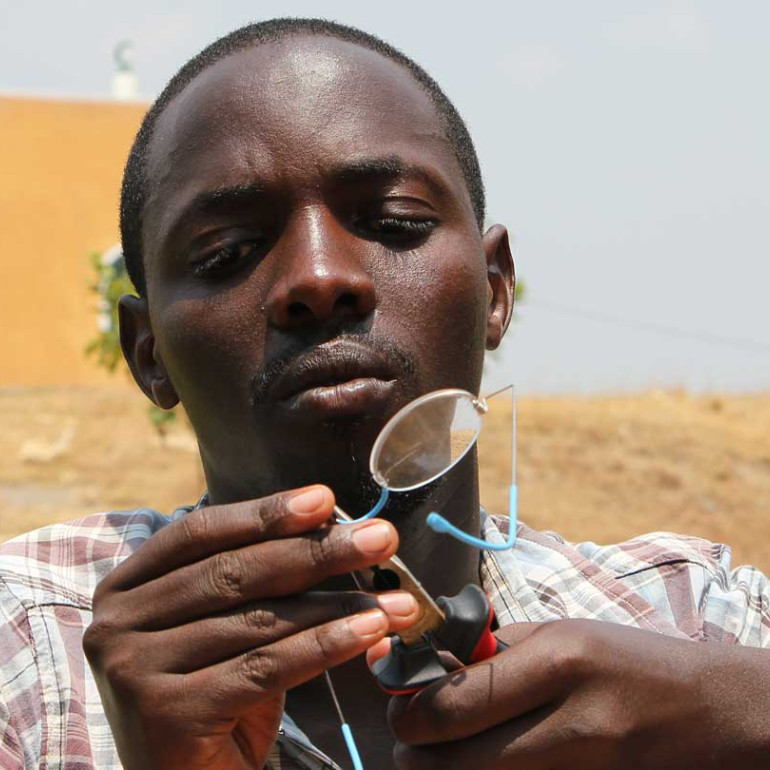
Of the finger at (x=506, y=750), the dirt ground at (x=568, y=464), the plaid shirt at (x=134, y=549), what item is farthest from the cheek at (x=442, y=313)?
the dirt ground at (x=568, y=464)

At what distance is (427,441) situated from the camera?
5.94 feet

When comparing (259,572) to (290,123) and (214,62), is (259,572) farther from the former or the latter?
(214,62)

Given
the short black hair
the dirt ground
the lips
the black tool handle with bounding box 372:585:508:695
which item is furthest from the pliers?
the dirt ground

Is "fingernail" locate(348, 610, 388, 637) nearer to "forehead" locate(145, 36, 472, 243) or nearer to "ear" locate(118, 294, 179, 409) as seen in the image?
"forehead" locate(145, 36, 472, 243)

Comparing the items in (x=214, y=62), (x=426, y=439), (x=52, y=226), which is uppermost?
(x=214, y=62)

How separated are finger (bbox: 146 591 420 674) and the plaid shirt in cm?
76

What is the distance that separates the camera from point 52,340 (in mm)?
22531

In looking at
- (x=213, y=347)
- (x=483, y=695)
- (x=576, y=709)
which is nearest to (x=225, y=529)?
(x=483, y=695)

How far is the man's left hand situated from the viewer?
1.59m

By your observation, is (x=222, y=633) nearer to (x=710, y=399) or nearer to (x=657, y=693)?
(x=657, y=693)

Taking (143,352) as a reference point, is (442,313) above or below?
above

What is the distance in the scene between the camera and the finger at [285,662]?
5.21 feet

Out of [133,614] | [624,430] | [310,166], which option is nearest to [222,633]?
[133,614]

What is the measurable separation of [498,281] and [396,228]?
0.65m
